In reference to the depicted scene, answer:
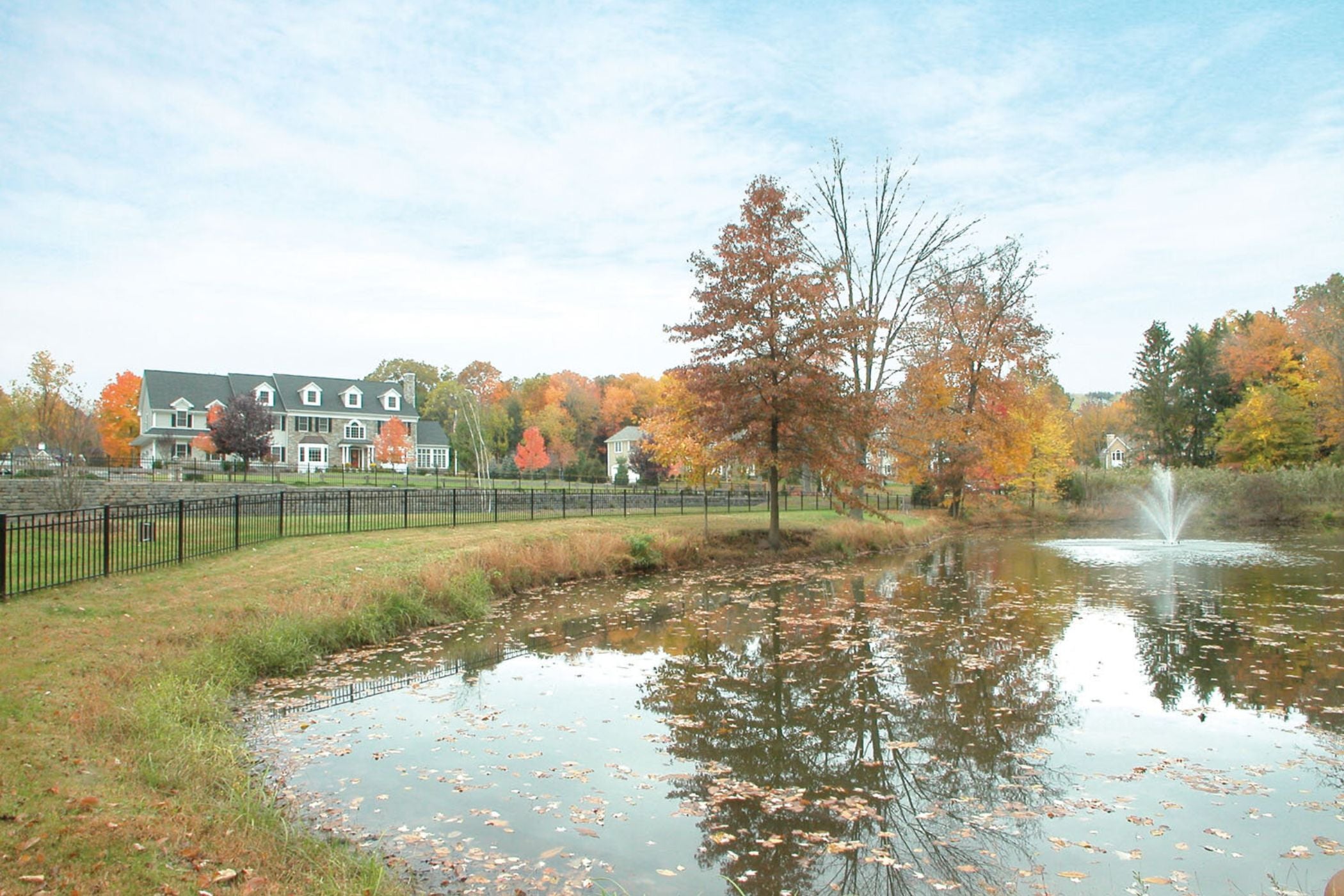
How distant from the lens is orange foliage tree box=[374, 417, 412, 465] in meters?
65.7

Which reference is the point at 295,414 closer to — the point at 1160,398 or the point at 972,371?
the point at 972,371

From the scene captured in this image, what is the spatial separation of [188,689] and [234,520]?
11.1 metres

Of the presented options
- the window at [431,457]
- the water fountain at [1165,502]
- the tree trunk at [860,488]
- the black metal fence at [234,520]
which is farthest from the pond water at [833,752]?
the window at [431,457]

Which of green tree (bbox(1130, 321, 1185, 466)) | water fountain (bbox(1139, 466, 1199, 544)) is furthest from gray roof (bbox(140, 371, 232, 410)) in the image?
green tree (bbox(1130, 321, 1185, 466))

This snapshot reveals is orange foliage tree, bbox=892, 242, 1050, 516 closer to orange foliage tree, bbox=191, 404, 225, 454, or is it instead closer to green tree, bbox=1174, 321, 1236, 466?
green tree, bbox=1174, 321, 1236, 466

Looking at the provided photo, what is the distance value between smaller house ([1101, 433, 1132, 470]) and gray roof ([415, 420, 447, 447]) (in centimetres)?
7519

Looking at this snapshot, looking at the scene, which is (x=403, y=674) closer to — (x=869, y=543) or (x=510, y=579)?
(x=510, y=579)

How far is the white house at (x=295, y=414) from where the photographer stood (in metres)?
65.1

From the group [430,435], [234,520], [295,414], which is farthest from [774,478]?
[430,435]

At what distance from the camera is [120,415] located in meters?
68.4

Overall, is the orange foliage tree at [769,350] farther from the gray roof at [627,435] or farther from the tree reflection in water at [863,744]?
the gray roof at [627,435]

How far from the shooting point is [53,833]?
4.90m

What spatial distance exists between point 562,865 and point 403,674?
598cm

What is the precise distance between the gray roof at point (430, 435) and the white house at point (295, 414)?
154 mm
